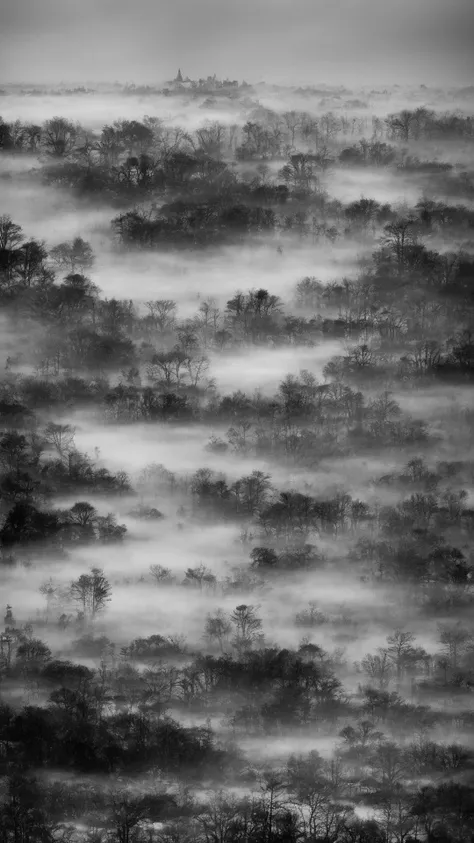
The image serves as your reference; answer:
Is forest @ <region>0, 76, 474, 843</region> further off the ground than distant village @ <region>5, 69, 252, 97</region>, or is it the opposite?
distant village @ <region>5, 69, 252, 97</region>

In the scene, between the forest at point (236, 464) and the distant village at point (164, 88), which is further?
the distant village at point (164, 88)

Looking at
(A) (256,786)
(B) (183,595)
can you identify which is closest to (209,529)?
(B) (183,595)

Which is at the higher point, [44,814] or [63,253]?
[63,253]

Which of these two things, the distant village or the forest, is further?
the distant village

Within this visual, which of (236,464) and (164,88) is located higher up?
(164,88)

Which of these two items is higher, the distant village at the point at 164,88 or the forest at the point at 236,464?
the distant village at the point at 164,88

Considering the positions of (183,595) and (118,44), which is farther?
(118,44)

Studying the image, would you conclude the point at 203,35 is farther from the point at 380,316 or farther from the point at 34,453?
the point at 34,453

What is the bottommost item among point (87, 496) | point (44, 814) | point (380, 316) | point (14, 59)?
point (44, 814)
